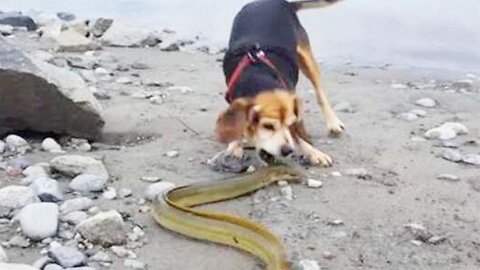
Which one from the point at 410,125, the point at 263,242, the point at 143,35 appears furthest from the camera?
the point at 143,35

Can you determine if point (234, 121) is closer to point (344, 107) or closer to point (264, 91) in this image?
point (264, 91)

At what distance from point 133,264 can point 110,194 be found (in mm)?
910

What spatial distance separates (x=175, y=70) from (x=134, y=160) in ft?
11.7

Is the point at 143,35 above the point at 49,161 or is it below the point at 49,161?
below

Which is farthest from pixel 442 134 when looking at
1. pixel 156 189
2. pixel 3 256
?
pixel 3 256

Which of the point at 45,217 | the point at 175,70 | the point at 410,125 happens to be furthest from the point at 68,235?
the point at 175,70

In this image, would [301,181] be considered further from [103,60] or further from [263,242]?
[103,60]

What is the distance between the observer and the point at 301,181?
5.54 metres

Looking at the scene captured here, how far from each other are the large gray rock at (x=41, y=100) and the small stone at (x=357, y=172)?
153 centimetres

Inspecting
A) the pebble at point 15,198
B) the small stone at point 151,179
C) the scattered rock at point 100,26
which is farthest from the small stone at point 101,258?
the scattered rock at point 100,26

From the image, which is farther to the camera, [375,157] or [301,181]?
[375,157]

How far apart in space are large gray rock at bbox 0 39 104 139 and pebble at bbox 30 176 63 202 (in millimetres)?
1010

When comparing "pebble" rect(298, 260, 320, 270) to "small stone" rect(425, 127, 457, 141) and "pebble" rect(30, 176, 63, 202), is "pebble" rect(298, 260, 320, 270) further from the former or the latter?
"small stone" rect(425, 127, 457, 141)

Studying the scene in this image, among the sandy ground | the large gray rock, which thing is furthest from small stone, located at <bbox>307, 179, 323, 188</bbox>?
the large gray rock
